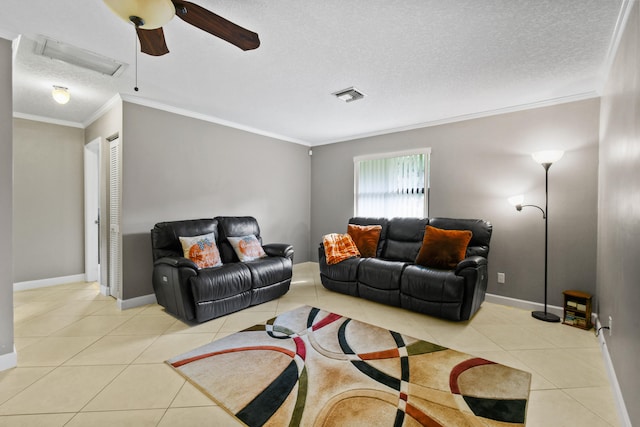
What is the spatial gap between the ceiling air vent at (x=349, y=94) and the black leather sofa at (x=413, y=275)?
190 cm

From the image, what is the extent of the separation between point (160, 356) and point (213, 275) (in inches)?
34.2

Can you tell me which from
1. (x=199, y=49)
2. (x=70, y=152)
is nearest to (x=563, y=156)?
(x=199, y=49)

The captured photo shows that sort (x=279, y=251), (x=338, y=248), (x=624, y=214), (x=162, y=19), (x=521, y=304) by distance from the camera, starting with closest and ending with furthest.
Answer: (x=162, y=19) < (x=624, y=214) < (x=521, y=304) < (x=279, y=251) < (x=338, y=248)

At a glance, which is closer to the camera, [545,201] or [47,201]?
[545,201]

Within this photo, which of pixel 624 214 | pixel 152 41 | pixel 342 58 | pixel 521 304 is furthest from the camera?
pixel 521 304

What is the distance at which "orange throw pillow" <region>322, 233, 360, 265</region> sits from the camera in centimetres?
397

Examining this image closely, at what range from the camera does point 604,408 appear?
5.75 ft

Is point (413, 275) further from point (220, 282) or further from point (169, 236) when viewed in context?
point (169, 236)

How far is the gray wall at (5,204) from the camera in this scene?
2.10m

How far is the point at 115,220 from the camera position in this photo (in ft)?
11.6

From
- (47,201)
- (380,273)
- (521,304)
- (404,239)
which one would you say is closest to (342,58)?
(380,273)

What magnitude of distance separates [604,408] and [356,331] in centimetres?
173

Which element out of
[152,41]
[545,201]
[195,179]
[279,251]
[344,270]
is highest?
[152,41]

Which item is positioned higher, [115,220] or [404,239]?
[115,220]
